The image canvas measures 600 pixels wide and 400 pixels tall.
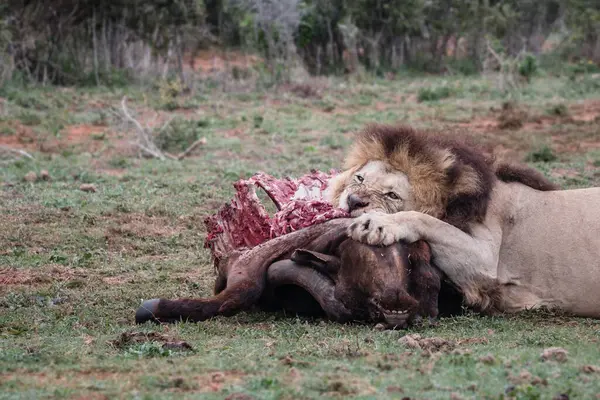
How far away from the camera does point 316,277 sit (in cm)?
543

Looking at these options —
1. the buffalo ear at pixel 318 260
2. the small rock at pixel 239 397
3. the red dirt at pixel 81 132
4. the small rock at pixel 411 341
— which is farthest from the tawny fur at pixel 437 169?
the red dirt at pixel 81 132

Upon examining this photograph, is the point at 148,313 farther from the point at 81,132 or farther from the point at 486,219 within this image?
the point at 81,132

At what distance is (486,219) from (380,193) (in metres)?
0.65

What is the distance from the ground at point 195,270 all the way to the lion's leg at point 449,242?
0.20m

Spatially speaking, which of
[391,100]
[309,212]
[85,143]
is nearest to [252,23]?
[391,100]

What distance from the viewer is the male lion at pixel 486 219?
18.4 feet

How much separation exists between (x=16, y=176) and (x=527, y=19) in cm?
2851

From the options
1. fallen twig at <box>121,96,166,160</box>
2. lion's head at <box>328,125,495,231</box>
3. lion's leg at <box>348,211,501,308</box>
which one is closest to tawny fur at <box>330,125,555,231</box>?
lion's head at <box>328,125,495,231</box>

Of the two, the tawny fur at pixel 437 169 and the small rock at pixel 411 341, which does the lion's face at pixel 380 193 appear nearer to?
the tawny fur at pixel 437 169

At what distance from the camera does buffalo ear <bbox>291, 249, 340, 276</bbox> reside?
5.39m

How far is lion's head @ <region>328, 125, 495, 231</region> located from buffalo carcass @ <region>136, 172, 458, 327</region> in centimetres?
24

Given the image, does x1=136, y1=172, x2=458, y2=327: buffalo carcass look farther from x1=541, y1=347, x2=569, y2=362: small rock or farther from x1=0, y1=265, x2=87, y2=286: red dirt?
x1=0, y1=265, x2=87, y2=286: red dirt

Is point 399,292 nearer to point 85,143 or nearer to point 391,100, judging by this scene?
point 85,143

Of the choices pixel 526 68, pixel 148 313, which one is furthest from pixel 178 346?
pixel 526 68
